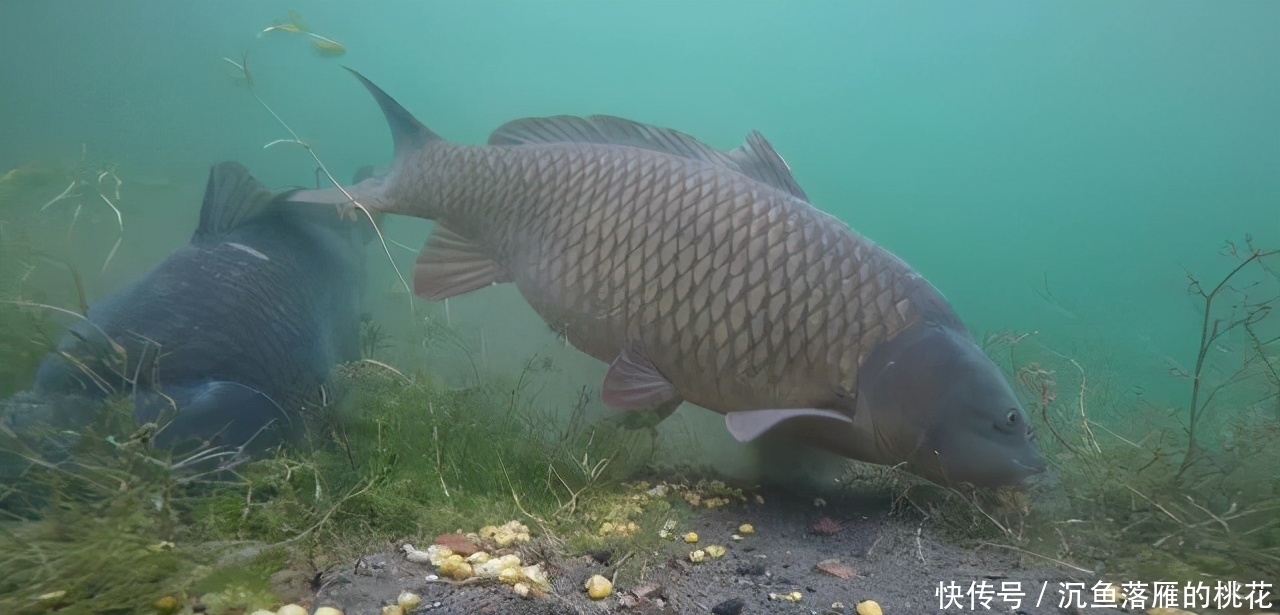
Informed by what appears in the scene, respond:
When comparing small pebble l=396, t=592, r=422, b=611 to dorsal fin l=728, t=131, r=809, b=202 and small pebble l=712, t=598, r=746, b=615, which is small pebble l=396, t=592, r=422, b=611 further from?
dorsal fin l=728, t=131, r=809, b=202

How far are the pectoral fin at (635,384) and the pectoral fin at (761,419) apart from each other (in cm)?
46

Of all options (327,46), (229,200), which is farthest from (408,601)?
(327,46)

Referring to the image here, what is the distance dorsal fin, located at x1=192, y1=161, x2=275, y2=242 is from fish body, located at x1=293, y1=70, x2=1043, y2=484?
21 centimetres

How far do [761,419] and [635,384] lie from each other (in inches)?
24.9

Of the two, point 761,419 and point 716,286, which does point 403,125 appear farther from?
point 761,419

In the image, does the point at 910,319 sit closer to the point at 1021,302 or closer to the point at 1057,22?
the point at 1021,302

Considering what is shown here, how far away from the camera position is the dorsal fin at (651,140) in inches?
116

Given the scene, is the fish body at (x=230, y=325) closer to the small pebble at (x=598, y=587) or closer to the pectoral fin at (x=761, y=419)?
the small pebble at (x=598, y=587)

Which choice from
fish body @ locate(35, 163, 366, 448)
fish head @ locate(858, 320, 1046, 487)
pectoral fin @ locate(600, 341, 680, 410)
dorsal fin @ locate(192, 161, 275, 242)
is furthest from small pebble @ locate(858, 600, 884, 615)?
dorsal fin @ locate(192, 161, 275, 242)

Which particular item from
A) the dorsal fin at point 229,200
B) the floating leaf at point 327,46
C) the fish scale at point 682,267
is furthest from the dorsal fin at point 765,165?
the floating leaf at point 327,46

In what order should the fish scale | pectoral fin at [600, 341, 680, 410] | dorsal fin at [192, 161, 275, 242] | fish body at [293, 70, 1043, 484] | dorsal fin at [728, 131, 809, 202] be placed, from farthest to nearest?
dorsal fin at [192, 161, 275, 242] → dorsal fin at [728, 131, 809, 202] → pectoral fin at [600, 341, 680, 410] → the fish scale → fish body at [293, 70, 1043, 484]

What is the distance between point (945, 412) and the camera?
7.04 ft

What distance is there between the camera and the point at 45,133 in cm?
539

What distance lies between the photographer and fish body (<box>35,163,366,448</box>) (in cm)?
211
